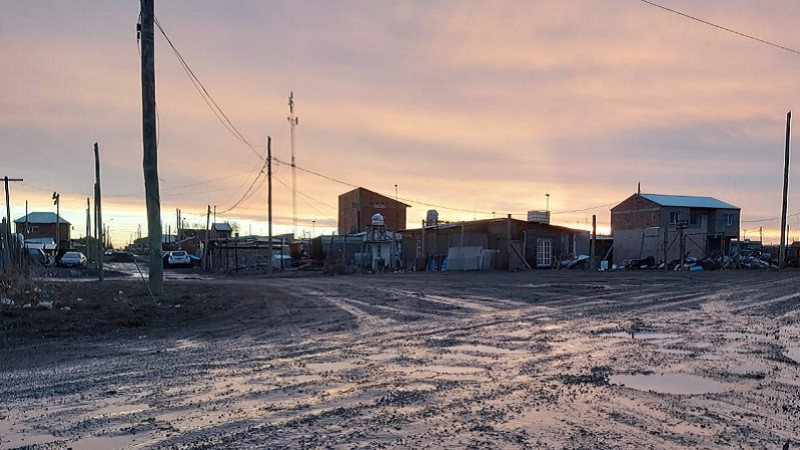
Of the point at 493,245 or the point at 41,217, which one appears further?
the point at 41,217

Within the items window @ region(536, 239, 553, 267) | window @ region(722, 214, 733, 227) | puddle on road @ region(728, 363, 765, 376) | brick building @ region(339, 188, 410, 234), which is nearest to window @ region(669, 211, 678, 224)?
window @ region(722, 214, 733, 227)

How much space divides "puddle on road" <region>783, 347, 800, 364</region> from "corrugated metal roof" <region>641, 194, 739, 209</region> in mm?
53296

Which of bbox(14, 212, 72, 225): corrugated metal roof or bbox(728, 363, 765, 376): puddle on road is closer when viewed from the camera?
bbox(728, 363, 765, 376): puddle on road

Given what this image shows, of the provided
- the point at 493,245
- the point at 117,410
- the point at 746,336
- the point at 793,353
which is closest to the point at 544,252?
the point at 493,245

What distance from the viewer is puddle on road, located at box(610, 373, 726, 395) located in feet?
20.3

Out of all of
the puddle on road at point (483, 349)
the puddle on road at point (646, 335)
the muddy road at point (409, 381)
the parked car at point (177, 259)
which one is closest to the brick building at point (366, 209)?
the parked car at point (177, 259)

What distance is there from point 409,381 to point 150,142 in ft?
36.8

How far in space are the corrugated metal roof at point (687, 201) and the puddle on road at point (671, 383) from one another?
55865mm

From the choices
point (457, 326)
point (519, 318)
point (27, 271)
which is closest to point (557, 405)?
point (457, 326)

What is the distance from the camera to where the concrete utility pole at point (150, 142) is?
49.4 ft

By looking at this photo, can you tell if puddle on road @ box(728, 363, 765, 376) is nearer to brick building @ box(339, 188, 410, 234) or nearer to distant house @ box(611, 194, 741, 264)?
distant house @ box(611, 194, 741, 264)

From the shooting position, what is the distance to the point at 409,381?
6.60 meters

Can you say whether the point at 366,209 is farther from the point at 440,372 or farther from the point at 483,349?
the point at 440,372

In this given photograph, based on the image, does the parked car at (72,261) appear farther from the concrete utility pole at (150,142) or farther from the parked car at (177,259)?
the concrete utility pole at (150,142)
